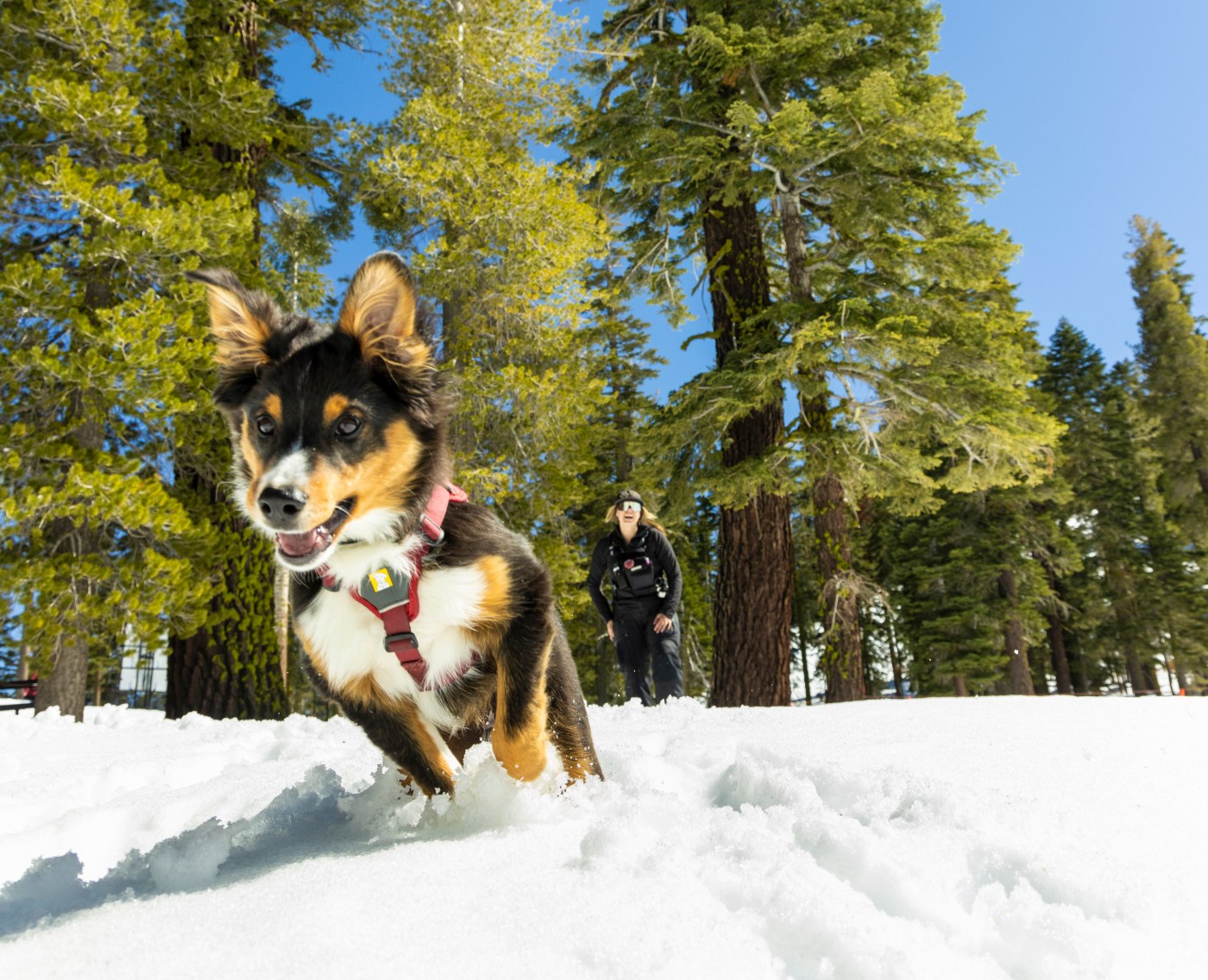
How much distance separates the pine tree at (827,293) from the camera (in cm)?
863

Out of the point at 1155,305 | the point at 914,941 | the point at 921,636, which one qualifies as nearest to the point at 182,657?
the point at 914,941

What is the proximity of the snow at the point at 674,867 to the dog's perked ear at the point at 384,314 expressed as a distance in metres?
1.62

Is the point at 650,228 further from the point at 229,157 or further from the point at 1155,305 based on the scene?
the point at 1155,305

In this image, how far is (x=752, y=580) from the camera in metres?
9.41

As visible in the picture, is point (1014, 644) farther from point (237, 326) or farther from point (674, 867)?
point (237, 326)

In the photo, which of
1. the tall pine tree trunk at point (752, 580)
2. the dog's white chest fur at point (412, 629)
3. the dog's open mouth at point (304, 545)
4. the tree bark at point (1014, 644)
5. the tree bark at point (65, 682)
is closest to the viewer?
the dog's open mouth at point (304, 545)

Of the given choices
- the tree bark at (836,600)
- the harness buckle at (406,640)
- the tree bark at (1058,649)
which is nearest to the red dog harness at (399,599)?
the harness buckle at (406,640)

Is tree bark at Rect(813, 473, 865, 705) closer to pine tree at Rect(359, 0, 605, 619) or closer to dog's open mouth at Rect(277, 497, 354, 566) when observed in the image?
pine tree at Rect(359, 0, 605, 619)

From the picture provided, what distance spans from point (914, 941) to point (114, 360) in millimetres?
10198

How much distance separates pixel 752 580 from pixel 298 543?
7.63 meters

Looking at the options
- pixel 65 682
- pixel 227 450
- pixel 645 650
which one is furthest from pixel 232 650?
pixel 645 650

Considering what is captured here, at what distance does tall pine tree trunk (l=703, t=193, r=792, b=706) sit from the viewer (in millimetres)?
9281

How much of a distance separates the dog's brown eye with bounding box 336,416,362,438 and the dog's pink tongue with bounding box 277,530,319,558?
1.27ft

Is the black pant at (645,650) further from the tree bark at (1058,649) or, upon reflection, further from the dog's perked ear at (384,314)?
the tree bark at (1058,649)
